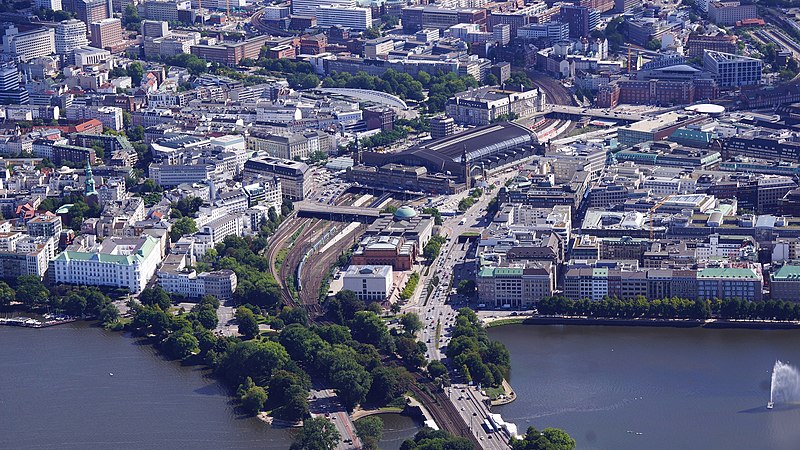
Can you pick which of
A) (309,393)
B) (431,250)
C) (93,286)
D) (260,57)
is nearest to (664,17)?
(260,57)

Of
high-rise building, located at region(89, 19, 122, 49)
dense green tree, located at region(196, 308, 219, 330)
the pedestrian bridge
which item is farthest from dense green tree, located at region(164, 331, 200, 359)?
high-rise building, located at region(89, 19, 122, 49)

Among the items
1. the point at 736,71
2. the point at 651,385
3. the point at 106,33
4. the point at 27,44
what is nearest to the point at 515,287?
the point at 651,385

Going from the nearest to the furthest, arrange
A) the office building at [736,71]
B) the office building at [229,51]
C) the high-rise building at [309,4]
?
the office building at [736,71] < the office building at [229,51] < the high-rise building at [309,4]

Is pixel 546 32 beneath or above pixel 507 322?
above

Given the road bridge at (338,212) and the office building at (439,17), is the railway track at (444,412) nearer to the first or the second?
the road bridge at (338,212)

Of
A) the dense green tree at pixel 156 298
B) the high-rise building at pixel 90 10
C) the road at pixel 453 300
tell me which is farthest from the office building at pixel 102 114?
the dense green tree at pixel 156 298

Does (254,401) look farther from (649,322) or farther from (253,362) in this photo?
(649,322)
